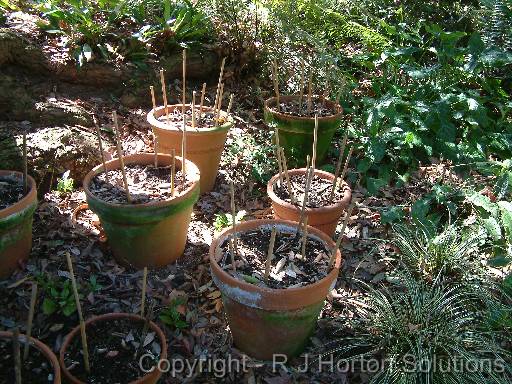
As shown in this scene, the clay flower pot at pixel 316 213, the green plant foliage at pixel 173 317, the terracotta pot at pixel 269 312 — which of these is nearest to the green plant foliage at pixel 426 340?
the terracotta pot at pixel 269 312

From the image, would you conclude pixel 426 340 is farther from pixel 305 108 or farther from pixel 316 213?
pixel 305 108

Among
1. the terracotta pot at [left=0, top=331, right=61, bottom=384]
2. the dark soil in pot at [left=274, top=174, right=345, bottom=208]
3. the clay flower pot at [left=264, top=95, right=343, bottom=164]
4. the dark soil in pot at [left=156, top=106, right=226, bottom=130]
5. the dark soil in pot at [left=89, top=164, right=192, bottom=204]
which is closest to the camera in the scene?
the terracotta pot at [left=0, top=331, right=61, bottom=384]

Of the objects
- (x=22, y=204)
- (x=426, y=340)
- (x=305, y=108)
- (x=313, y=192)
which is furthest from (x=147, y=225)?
(x=305, y=108)

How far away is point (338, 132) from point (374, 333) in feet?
7.79

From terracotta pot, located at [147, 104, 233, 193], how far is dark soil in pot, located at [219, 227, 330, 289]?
1.07m

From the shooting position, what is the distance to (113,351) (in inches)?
87.0

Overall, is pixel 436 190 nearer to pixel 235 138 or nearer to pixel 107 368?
pixel 235 138

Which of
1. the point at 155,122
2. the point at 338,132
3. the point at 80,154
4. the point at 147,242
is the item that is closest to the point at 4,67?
the point at 80,154

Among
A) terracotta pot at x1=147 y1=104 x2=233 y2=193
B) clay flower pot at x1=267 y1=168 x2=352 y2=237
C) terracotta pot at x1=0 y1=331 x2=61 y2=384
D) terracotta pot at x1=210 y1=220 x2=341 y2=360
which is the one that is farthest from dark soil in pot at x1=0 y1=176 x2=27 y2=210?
clay flower pot at x1=267 y1=168 x2=352 y2=237

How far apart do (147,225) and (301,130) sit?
5.45 feet

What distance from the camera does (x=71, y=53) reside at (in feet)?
14.3

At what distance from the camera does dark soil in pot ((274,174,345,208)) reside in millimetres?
3062

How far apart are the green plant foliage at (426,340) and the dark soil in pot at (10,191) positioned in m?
1.94

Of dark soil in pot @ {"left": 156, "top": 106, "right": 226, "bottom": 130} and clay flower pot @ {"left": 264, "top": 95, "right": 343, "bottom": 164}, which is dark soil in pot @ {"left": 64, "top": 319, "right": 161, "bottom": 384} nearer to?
dark soil in pot @ {"left": 156, "top": 106, "right": 226, "bottom": 130}
